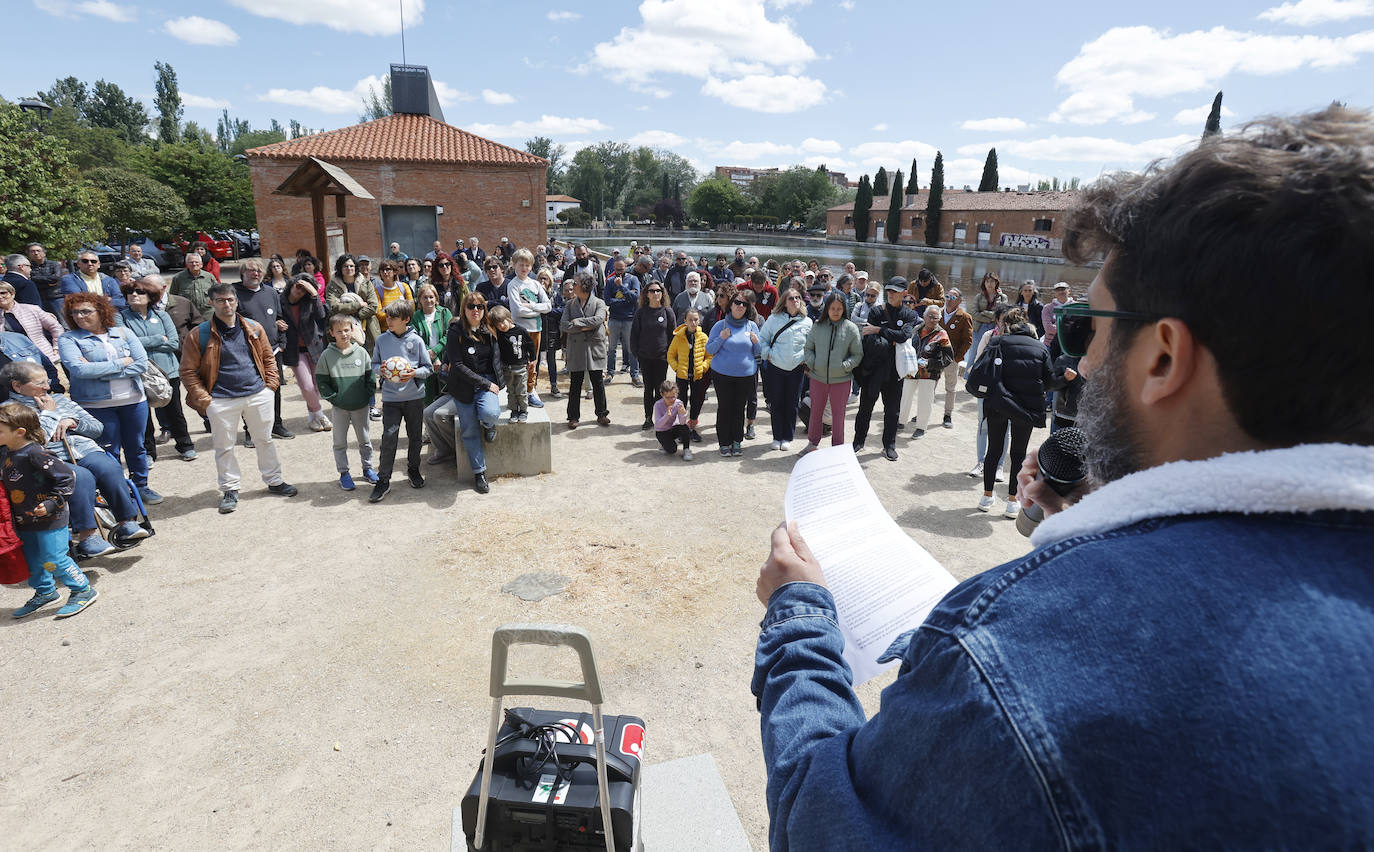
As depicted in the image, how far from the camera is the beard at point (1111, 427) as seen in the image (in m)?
0.88

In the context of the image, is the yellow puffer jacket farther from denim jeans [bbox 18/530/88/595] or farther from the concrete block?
denim jeans [bbox 18/530/88/595]

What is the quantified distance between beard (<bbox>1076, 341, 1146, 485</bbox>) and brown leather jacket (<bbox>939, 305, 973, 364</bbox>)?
9.07 meters

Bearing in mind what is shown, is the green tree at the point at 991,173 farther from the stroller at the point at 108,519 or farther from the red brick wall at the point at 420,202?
the stroller at the point at 108,519

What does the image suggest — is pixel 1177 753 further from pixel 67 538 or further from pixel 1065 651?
pixel 67 538

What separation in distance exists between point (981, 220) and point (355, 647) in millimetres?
71727

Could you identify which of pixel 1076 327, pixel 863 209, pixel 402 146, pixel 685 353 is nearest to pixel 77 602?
pixel 685 353

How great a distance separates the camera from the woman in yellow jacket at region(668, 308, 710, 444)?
332 inches

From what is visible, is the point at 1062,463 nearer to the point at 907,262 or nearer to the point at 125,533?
the point at 125,533

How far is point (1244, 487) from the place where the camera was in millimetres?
664

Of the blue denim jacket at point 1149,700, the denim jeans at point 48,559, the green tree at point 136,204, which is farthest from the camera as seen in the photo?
the green tree at point 136,204

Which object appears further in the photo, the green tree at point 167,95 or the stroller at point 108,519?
the green tree at point 167,95

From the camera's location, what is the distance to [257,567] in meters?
5.40

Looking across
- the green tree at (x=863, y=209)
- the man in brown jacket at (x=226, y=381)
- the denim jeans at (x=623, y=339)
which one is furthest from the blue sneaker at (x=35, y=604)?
the green tree at (x=863, y=209)

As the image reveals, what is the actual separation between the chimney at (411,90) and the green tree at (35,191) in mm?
17109
